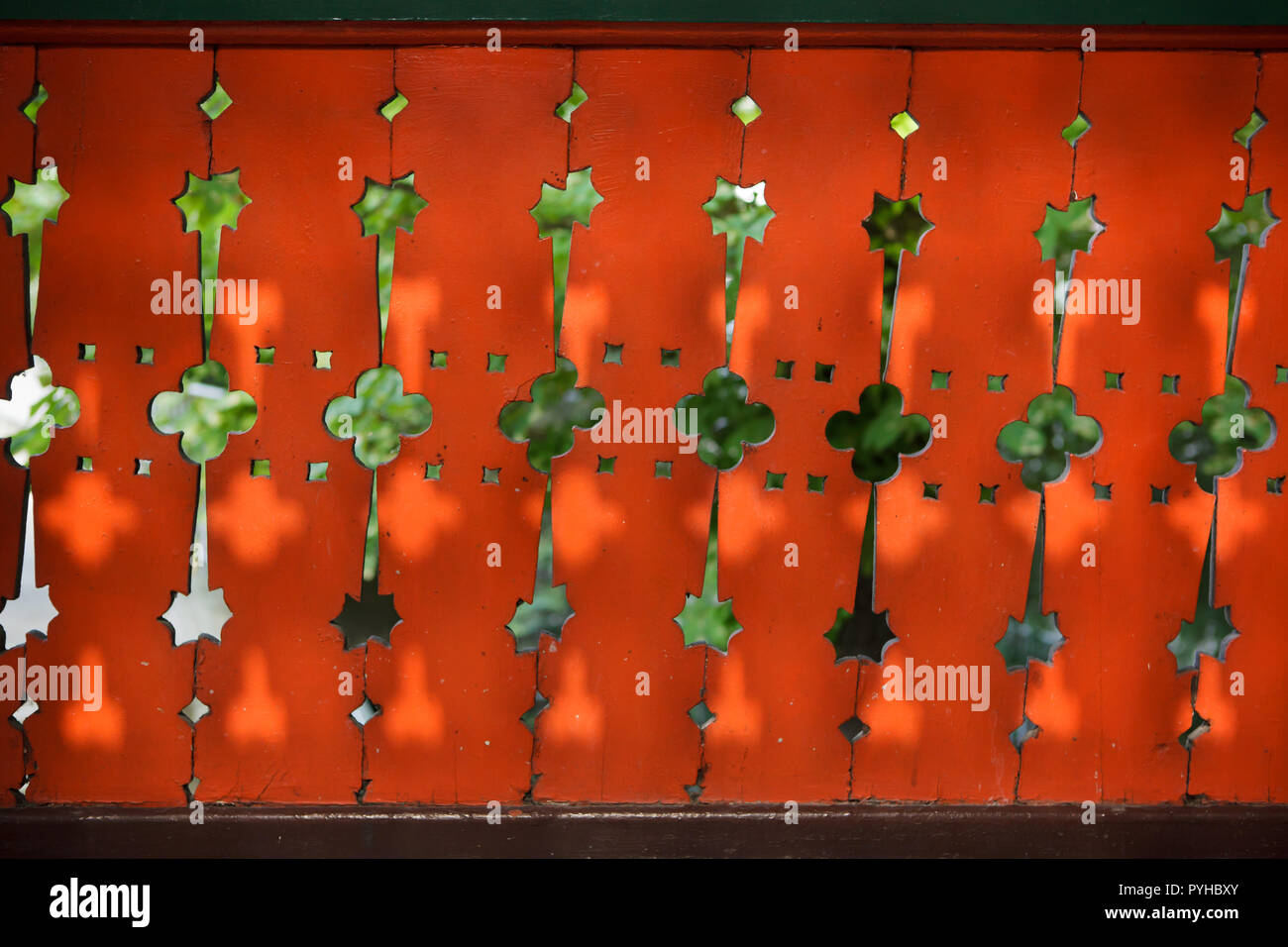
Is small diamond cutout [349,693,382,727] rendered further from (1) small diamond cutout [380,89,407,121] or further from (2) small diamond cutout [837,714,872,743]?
(1) small diamond cutout [380,89,407,121]

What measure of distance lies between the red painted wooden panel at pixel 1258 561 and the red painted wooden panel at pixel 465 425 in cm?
136

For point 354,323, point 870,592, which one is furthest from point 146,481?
point 870,592

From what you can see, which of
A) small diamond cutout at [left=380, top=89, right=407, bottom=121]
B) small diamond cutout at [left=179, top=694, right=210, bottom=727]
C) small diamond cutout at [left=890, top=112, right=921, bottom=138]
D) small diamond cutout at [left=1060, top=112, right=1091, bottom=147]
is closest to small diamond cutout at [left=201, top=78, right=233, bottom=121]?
small diamond cutout at [left=380, top=89, right=407, bottom=121]

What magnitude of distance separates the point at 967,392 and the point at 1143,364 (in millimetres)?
351

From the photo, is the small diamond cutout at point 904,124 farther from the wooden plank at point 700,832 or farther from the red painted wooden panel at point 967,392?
the wooden plank at point 700,832

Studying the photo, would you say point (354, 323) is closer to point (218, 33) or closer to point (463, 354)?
point (463, 354)

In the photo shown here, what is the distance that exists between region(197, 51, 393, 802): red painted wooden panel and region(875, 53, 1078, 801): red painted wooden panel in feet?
3.46

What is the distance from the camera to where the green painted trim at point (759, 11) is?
1.46m

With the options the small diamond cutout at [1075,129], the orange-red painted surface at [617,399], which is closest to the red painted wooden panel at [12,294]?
the orange-red painted surface at [617,399]

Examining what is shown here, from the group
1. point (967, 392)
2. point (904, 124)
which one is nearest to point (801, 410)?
point (967, 392)

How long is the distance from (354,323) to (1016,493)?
1.35m

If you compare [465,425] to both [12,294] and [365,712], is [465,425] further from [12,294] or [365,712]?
[12,294]

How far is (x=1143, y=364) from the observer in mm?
1484

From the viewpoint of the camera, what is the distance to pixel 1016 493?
4.88 feet
